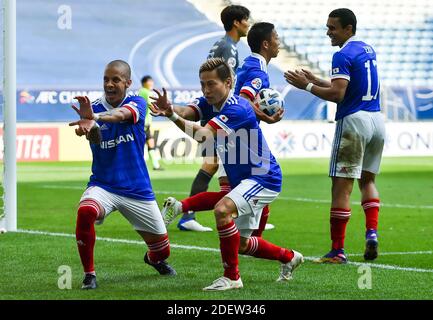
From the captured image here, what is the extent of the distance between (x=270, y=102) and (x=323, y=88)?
53 centimetres

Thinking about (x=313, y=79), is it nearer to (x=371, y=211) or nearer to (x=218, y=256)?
Result: (x=371, y=211)

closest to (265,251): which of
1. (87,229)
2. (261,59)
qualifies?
(87,229)

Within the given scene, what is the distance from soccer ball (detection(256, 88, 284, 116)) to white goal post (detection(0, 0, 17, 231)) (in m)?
3.19

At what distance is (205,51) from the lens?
3003 centimetres

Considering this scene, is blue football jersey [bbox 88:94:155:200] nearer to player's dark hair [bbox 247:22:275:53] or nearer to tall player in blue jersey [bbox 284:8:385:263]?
tall player in blue jersey [bbox 284:8:385:263]

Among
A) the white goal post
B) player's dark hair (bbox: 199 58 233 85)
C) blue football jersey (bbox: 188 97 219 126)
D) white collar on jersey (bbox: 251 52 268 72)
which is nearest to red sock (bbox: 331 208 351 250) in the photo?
white collar on jersey (bbox: 251 52 268 72)

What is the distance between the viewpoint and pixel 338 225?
8.32 m

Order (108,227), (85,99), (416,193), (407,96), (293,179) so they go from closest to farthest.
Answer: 1. (85,99)
2. (108,227)
3. (416,193)
4. (293,179)
5. (407,96)

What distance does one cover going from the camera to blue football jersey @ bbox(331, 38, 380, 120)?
8.27 m

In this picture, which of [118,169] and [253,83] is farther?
[253,83]

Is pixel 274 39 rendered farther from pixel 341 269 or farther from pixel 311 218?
pixel 311 218

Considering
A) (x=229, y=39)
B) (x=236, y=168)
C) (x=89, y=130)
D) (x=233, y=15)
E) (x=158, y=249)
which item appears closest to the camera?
(x=89, y=130)
